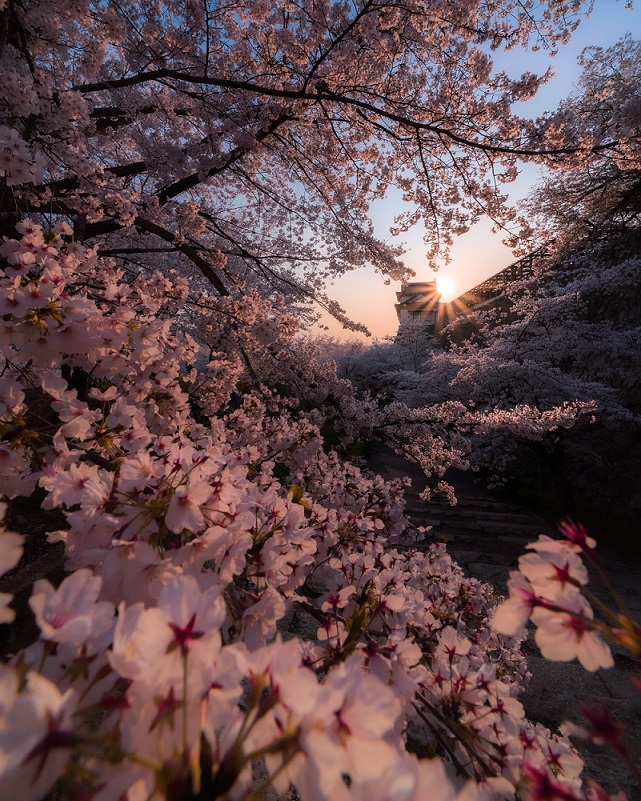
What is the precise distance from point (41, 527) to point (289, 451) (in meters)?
2.58

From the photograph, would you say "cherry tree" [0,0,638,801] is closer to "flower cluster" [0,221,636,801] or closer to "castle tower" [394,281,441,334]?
"flower cluster" [0,221,636,801]

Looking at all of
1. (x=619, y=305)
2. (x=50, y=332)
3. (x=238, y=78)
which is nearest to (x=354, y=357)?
(x=619, y=305)

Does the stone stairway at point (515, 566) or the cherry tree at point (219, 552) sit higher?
the cherry tree at point (219, 552)

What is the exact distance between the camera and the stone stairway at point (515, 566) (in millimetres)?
2518

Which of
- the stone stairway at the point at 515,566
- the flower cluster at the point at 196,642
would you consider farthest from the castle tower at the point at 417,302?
the flower cluster at the point at 196,642

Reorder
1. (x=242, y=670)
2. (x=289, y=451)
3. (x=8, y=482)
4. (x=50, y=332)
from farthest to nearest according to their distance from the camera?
1. (x=289, y=451)
2. (x=50, y=332)
3. (x=8, y=482)
4. (x=242, y=670)

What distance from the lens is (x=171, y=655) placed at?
537mm

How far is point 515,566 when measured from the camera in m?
6.67

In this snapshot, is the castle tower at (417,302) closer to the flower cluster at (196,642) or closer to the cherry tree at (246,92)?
the cherry tree at (246,92)

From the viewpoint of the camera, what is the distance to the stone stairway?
2518mm

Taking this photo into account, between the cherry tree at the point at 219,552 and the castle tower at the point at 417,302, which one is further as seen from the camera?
the castle tower at the point at 417,302

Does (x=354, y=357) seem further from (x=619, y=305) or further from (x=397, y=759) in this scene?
(x=397, y=759)

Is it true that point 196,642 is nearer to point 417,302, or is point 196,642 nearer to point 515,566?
point 515,566

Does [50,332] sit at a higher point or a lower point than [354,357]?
higher
